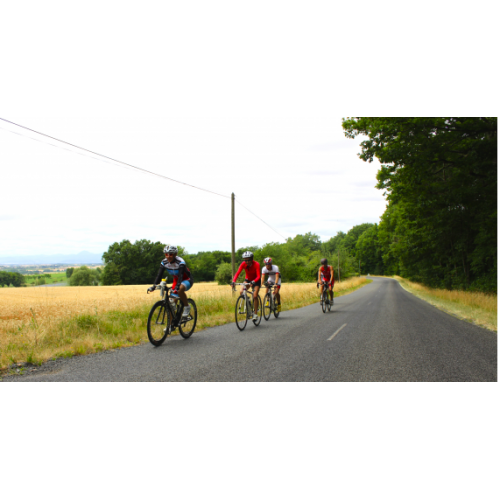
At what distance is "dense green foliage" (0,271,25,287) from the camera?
8836 mm

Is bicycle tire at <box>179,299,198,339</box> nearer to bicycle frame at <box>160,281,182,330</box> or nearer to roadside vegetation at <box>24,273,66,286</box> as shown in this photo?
bicycle frame at <box>160,281,182,330</box>

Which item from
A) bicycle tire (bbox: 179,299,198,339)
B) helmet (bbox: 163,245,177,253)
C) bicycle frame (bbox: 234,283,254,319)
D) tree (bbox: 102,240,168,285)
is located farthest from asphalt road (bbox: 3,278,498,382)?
tree (bbox: 102,240,168,285)

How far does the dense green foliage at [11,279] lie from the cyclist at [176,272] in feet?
14.9

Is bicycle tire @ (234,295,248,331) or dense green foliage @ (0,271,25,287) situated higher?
dense green foliage @ (0,271,25,287)

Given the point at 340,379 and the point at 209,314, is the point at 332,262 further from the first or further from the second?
the point at 340,379

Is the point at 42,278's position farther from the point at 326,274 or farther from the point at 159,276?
the point at 326,274

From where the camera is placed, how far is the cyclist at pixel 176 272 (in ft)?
23.6

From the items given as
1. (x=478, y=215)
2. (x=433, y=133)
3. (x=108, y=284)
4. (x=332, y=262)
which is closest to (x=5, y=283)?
(x=108, y=284)

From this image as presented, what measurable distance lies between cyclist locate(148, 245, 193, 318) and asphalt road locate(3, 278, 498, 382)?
38.7 inches

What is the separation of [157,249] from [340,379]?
14.9 meters

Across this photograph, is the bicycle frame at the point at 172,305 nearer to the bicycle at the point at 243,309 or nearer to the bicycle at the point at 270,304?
the bicycle at the point at 243,309

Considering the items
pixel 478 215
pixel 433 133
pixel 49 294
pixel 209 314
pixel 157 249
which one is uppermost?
pixel 433 133

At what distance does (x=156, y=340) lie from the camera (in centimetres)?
694

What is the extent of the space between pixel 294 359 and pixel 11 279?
25.3 feet
